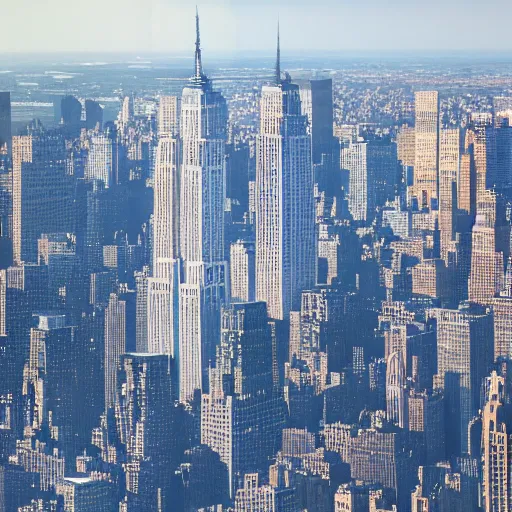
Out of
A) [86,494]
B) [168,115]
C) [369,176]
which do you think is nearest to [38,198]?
[168,115]

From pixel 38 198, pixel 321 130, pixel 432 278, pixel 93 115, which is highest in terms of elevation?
pixel 93 115

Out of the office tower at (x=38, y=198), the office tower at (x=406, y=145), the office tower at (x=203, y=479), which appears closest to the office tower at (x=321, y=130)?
the office tower at (x=406, y=145)

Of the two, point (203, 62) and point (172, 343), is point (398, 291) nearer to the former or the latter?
point (172, 343)

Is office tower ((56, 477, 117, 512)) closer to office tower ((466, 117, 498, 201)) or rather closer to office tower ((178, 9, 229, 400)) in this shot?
office tower ((178, 9, 229, 400))

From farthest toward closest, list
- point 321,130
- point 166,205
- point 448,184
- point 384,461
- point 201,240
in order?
point 201,240 < point 166,205 < point 321,130 < point 448,184 < point 384,461

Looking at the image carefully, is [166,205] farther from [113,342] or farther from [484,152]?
[484,152]

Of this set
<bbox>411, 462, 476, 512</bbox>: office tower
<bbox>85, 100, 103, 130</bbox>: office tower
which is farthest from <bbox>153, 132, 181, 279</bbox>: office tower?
<bbox>411, 462, 476, 512</bbox>: office tower

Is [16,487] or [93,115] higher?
[93,115]
